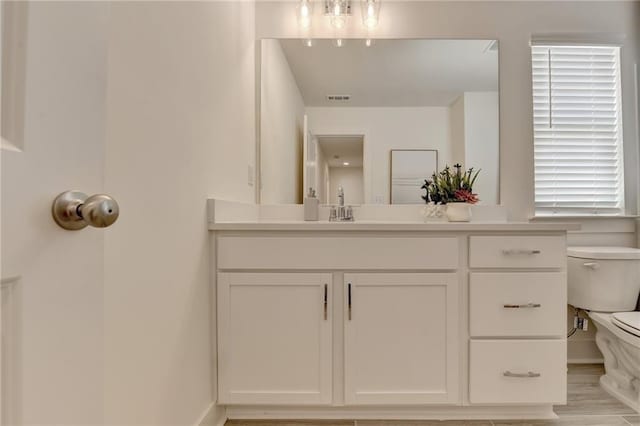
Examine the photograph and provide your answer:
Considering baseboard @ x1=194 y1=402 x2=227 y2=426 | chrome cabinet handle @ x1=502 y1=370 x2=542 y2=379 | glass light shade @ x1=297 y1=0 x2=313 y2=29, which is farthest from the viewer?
glass light shade @ x1=297 y1=0 x2=313 y2=29

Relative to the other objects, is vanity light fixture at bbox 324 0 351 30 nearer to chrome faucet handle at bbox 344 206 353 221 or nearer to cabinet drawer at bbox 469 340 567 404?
chrome faucet handle at bbox 344 206 353 221

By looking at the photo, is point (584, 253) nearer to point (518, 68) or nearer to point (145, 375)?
point (518, 68)

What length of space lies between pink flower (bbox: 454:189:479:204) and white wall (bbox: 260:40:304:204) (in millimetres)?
885

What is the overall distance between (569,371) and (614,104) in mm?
1599

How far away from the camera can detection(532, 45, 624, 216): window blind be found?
2.12 metres

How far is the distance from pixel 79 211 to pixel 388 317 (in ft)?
4.10

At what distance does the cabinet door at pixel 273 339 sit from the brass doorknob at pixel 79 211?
3.47 feet

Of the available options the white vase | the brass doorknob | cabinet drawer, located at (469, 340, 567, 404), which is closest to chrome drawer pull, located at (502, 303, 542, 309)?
cabinet drawer, located at (469, 340, 567, 404)

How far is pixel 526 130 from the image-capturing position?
6.86 ft

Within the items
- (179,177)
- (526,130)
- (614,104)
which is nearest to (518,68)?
(526,130)

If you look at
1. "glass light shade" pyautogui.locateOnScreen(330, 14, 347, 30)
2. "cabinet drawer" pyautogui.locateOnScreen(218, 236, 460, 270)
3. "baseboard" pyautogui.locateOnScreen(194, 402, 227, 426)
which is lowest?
"baseboard" pyautogui.locateOnScreen(194, 402, 227, 426)

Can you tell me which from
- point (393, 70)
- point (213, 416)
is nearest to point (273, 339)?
point (213, 416)

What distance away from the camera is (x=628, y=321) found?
1626 mm

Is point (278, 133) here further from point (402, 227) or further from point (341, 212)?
point (402, 227)
